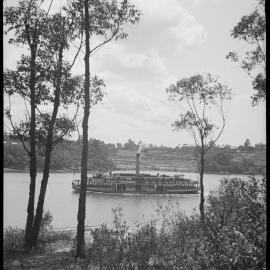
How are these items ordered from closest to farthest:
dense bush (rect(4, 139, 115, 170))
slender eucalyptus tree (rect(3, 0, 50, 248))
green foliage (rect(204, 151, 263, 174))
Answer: slender eucalyptus tree (rect(3, 0, 50, 248)) → dense bush (rect(4, 139, 115, 170)) → green foliage (rect(204, 151, 263, 174))

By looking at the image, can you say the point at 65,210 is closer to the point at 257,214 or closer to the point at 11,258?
the point at 11,258

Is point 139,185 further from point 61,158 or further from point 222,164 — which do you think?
point 222,164

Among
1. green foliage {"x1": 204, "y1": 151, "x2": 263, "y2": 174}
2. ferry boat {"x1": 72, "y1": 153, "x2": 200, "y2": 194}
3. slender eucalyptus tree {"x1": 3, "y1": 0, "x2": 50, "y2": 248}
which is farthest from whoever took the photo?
green foliage {"x1": 204, "y1": 151, "x2": 263, "y2": 174}

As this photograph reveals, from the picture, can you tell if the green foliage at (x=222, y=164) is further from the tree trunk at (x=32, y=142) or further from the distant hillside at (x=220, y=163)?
the tree trunk at (x=32, y=142)

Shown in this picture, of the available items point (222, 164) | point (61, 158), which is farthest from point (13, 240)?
point (222, 164)

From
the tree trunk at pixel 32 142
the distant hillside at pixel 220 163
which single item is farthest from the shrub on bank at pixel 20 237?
the distant hillside at pixel 220 163

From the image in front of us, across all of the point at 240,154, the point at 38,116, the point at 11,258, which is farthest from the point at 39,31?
the point at 240,154

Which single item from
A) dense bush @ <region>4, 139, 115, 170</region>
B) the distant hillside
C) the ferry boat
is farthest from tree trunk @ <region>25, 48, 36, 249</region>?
the distant hillside

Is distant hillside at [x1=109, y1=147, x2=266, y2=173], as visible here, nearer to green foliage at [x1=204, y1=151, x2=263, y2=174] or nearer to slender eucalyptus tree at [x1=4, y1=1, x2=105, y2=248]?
green foliage at [x1=204, y1=151, x2=263, y2=174]

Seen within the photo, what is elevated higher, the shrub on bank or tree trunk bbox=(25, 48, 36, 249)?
tree trunk bbox=(25, 48, 36, 249)

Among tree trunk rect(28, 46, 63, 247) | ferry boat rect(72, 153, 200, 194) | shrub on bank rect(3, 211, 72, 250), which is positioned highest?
tree trunk rect(28, 46, 63, 247)
